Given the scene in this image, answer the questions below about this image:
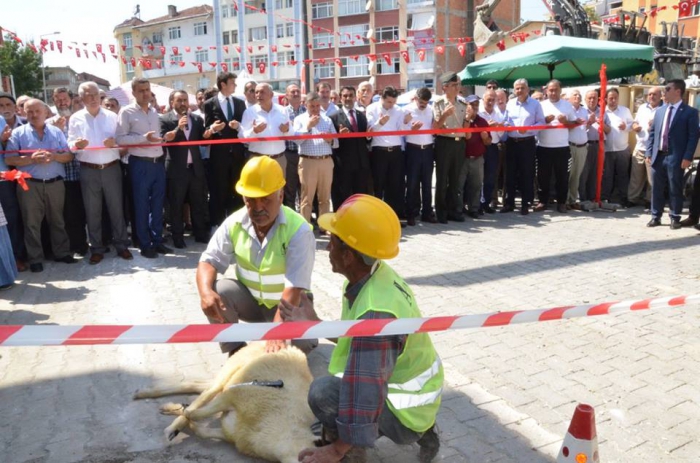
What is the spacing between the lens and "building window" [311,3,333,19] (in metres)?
48.7

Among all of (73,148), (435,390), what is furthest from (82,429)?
(73,148)

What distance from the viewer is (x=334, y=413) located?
2.39 metres

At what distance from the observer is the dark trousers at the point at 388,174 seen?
333 inches

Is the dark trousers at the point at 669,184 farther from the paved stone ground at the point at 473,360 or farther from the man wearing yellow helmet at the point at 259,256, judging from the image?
the man wearing yellow helmet at the point at 259,256

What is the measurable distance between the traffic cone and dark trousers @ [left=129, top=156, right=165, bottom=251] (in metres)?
5.99

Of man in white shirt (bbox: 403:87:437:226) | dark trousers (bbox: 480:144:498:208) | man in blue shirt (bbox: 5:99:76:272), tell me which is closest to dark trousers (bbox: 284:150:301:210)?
man in white shirt (bbox: 403:87:437:226)

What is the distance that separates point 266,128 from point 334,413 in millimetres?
5793

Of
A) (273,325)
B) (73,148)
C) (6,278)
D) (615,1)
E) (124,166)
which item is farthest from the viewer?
(615,1)

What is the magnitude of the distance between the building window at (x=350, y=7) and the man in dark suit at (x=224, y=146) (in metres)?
42.7

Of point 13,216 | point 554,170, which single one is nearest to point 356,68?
point 554,170

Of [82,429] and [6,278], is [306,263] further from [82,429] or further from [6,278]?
[6,278]

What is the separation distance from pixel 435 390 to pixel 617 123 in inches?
354

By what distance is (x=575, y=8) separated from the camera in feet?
45.4

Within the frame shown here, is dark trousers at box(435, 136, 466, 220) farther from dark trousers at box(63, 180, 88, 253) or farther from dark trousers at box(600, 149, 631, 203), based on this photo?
dark trousers at box(63, 180, 88, 253)
